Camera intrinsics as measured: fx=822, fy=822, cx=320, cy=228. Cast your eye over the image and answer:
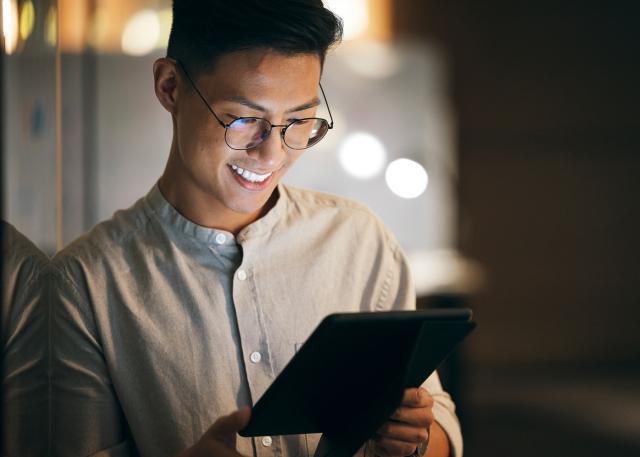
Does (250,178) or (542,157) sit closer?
(250,178)

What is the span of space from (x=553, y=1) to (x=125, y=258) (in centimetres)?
414

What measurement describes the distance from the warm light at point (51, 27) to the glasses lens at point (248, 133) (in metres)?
0.29

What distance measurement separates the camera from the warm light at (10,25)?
2.96ft

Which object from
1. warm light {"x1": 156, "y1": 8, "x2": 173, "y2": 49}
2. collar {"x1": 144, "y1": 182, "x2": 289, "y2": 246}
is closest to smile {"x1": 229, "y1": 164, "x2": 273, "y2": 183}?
collar {"x1": 144, "y1": 182, "x2": 289, "y2": 246}

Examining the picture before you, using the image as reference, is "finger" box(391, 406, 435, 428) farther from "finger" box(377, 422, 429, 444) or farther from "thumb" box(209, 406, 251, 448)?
"thumb" box(209, 406, 251, 448)

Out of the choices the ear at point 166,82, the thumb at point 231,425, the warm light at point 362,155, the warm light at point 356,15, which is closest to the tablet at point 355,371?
the thumb at point 231,425

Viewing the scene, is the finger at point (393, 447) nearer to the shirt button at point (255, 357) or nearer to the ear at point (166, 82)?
the shirt button at point (255, 357)

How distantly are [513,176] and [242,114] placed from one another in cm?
386

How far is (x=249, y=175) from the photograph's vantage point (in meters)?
1.18

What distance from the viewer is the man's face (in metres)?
1.14

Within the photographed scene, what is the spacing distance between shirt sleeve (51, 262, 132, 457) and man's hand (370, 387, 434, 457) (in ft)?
1.24

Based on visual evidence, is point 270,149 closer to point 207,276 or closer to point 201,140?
point 201,140

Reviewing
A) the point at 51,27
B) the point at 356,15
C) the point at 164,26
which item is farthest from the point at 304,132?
the point at 356,15

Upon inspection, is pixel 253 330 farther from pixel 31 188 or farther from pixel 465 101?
pixel 465 101
